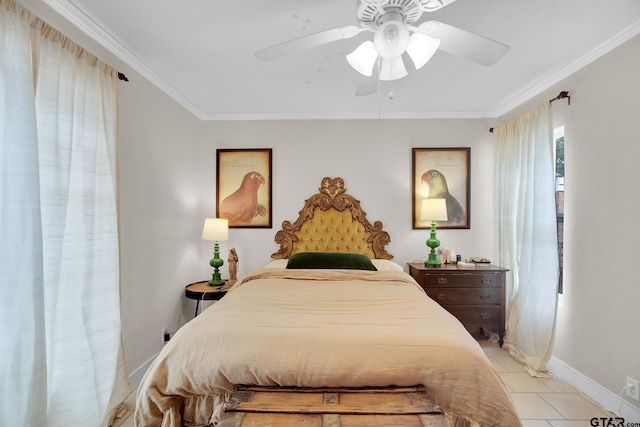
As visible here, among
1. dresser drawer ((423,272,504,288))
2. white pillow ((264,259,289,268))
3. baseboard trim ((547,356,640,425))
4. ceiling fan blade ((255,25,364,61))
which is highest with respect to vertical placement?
ceiling fan blade ((255,25,364,61))

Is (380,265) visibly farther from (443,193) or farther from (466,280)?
(443,193)

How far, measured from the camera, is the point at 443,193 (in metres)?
3.59

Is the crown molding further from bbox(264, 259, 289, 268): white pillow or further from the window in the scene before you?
bbox(264, 259, 289, 268): white pillow

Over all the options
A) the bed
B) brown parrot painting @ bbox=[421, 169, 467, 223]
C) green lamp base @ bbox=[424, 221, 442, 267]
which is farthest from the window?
the bed

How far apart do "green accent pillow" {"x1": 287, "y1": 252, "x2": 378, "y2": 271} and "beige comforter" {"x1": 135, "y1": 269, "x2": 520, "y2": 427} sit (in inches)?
52.4

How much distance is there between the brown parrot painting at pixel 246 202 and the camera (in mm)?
3635

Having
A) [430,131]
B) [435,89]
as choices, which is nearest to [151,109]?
[435,89]

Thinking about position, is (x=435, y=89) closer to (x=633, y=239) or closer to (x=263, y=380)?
(x=633, y=239)

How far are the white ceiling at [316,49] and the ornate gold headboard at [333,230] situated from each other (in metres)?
1.08

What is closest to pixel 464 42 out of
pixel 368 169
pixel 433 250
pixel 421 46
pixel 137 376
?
pixel 421 46

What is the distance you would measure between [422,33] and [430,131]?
2.36 m

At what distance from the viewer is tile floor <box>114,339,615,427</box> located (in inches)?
78.8

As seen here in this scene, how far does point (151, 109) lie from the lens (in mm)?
2684

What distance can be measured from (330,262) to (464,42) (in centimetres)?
216
